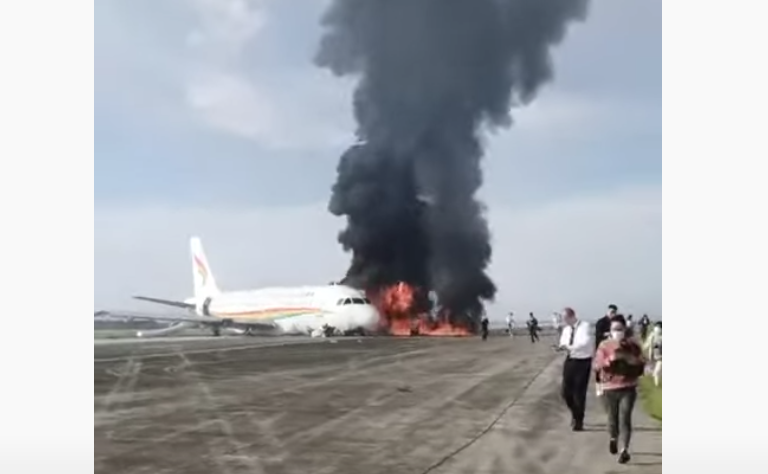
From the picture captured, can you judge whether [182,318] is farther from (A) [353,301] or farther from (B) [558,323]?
(B) [558,323]

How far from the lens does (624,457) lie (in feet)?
18.3

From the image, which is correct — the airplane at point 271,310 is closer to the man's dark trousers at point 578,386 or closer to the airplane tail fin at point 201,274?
the airplane tail fin at point 201,274

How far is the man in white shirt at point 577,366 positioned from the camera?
19.2ft

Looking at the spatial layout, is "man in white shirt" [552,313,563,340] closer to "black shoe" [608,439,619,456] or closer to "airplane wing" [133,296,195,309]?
"black shoe" [608,439,619,456]

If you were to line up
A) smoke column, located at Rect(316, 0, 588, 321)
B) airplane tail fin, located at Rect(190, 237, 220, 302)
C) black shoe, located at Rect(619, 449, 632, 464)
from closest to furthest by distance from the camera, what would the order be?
black shoe, located at Rect(619, 449, 632, 464), smoke column, located at Rect(316, 0, 588, 321), airplane tail fin, located at Rect(190, 237, 220, 302)

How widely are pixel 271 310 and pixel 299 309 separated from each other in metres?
0.17

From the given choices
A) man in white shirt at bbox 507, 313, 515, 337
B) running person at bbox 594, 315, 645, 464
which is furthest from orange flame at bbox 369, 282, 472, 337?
running person at bbox 594, 315, 645, 464

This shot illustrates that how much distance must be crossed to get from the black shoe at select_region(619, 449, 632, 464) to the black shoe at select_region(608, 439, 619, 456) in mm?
34

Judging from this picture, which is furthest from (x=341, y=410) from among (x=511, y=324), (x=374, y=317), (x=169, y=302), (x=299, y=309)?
(x=169, y=302)

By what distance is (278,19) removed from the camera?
20.4 ft

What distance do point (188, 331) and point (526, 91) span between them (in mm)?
2450

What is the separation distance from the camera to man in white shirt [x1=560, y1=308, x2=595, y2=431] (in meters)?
5.85

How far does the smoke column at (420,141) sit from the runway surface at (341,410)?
43 cm
